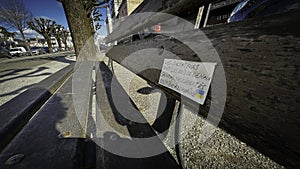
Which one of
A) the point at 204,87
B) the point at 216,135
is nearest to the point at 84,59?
the point at 216,135

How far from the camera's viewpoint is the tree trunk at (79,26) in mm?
1986

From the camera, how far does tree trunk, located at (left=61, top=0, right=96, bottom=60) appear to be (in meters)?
1.99

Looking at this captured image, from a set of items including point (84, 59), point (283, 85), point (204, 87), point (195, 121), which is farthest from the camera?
point (84, 59)

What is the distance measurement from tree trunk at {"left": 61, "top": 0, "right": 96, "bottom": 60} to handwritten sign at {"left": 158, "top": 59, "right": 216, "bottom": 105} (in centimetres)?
224

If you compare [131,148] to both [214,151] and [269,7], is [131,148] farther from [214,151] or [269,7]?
[214,151]

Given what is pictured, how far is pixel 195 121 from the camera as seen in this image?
1.52 meters

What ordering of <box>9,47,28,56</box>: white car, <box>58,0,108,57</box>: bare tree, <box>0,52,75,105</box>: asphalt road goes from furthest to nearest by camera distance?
<box>9,47,28,56</box>: white car, <box>0,52,75,105</box>: asphalt road, <box>58,0,108,57</box>: bare tree

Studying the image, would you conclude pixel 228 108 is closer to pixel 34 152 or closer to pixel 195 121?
pixel 34 152

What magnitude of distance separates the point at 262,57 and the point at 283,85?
5cm

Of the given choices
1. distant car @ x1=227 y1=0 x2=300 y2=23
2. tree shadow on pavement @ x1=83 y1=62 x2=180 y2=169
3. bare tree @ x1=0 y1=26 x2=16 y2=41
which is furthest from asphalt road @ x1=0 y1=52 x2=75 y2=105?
bare tree @ x1=0 y1=26 x2=16 y2=41

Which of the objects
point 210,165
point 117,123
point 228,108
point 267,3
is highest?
point 267,3

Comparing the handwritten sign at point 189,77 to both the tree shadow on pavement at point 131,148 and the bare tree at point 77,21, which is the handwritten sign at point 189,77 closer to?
the tree shadow on pavement at point 131,148

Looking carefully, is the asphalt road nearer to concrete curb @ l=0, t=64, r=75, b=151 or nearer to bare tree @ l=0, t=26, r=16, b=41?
concrete curb @ l=0, t=64, r=75, b=151

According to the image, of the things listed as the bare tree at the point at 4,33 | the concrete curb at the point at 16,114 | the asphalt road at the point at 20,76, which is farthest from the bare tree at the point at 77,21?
the bare tree at the point at 4,33
